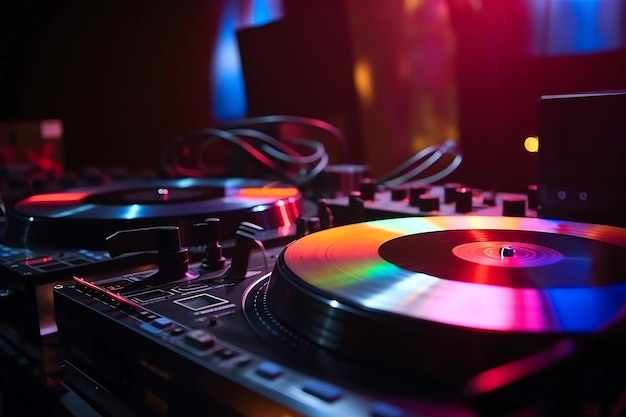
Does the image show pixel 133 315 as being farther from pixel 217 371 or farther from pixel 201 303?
pixel 217 371

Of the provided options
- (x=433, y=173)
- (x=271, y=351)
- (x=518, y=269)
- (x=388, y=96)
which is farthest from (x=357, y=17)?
(x=271, y=351)

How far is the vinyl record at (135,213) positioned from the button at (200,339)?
341 mm

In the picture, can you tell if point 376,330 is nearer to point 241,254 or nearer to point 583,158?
point 241,254

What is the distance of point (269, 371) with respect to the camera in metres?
0.46

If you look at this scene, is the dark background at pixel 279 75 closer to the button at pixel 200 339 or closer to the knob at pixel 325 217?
the knob at pixel 325 217

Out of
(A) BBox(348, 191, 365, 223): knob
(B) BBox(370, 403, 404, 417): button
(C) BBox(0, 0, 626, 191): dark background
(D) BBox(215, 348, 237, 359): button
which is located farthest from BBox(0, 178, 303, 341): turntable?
(C) BBox(0, 0, 626, 191): dark background

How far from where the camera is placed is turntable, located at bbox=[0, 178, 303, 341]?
0.83 metres

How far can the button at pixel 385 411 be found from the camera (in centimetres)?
38

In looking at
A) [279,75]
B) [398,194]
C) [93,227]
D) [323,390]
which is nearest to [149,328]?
[323,390]

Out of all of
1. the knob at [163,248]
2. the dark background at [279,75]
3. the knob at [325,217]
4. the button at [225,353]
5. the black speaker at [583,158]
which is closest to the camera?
the button at [225,353]

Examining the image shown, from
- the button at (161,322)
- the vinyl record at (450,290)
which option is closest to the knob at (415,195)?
the vinyl record at (450,290)

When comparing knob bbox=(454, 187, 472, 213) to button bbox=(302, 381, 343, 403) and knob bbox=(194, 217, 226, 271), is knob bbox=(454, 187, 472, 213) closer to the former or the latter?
knob bbox=(194, 217, 226, 271)

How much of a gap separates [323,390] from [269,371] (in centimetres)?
5

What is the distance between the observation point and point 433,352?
1.48 ft
